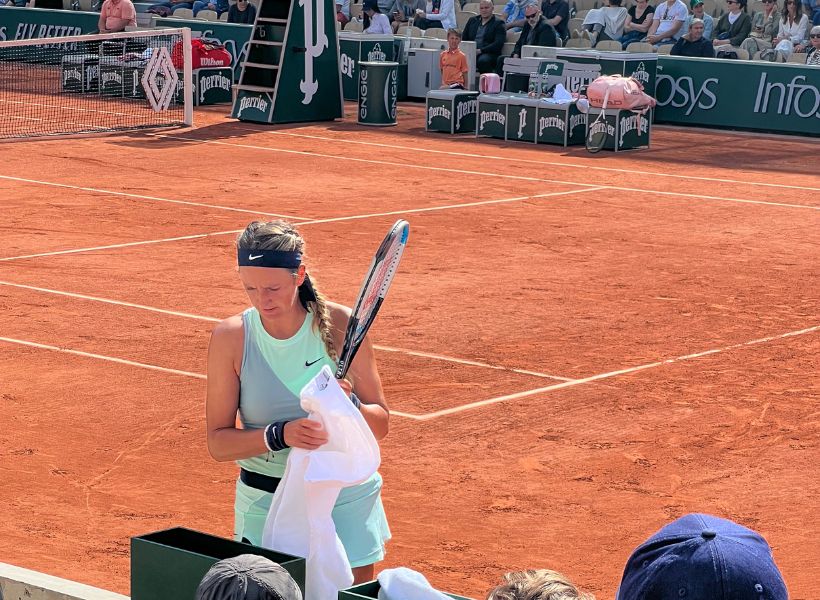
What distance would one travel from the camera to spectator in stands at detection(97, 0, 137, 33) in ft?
90.0

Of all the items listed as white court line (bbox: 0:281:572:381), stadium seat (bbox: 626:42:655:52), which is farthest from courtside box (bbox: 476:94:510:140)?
white court line (bbox: 0:281:572:381)

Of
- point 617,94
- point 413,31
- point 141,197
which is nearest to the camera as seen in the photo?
point 141,197

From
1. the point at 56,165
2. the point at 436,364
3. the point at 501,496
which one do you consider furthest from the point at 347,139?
the point at 501,496

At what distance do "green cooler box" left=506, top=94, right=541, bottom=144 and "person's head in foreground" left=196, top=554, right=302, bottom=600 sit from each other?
20386 millimetres

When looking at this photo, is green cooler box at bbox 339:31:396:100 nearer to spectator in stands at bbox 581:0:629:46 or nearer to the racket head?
spectator in stands at bbox 581:0:629:46

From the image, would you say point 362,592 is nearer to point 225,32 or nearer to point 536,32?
point 536,32

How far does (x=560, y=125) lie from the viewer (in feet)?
74.4

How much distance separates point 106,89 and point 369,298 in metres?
24.4

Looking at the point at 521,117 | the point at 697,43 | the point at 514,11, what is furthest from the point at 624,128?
the point at 514,11

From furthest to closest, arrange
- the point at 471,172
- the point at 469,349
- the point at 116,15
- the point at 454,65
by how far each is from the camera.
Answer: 1. the point at 116,15
2. the point at 454,65
3. the point at 471,172
4. the point at 469,349

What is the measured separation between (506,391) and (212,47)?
18.9 m

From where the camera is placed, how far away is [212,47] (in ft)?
88.9

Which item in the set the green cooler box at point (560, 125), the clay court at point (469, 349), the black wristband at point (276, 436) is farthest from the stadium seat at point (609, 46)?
the black wristband at point (276, 436)

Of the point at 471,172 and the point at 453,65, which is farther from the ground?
the point at 453,65
